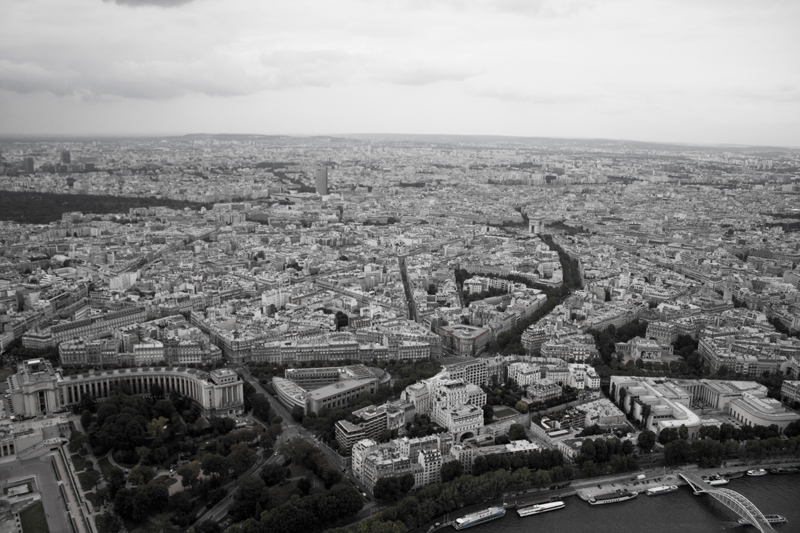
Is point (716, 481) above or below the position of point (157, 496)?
below

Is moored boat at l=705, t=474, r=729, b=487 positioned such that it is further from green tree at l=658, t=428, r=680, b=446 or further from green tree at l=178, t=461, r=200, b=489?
green tree at l=178, t=461, r=200, b=489

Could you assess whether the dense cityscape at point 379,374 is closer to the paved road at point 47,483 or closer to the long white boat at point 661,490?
the paved road at point 47,483

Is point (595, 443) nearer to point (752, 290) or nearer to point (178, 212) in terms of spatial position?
point (752, 290)

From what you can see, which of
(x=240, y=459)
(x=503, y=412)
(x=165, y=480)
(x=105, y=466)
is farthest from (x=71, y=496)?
(x=503, y=412)

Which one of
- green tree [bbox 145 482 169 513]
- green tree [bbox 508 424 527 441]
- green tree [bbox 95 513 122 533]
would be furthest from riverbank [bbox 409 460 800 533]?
green tree [bbox 95 513 122 533]

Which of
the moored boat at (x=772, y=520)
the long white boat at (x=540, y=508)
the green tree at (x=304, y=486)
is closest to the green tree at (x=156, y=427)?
the green tree at (x=304, y=486)

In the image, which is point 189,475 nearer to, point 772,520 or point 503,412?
point 503,412

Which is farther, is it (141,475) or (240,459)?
(240,459)
